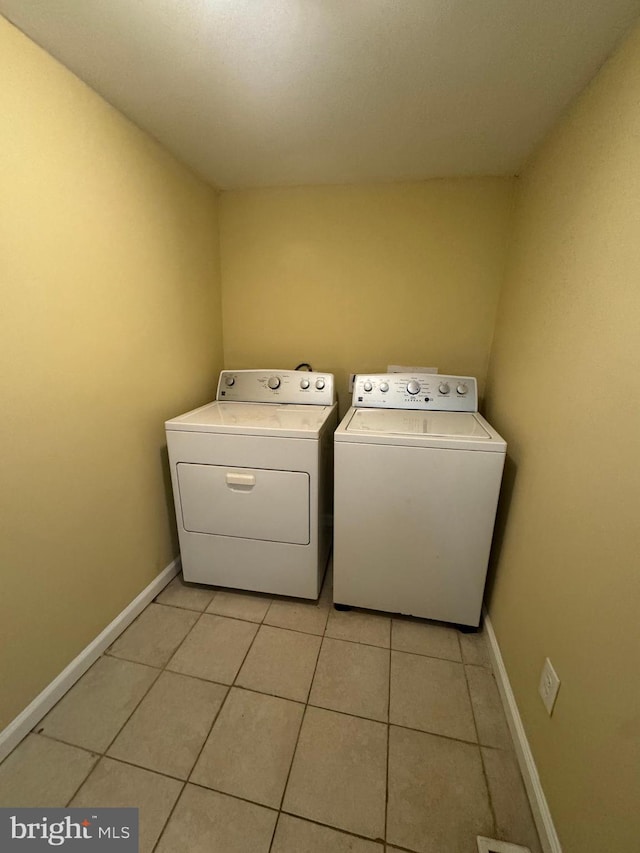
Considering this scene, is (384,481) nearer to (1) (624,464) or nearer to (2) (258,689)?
(1) (624,464)

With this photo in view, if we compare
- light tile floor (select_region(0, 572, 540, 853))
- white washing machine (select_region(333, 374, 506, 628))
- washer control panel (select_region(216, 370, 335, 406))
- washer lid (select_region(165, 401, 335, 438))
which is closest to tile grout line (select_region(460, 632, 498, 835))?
light tile floor (select_region(0, 572, 540, 853))

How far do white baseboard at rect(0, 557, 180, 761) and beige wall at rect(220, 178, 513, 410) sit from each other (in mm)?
1395

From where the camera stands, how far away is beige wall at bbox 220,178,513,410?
1709mm

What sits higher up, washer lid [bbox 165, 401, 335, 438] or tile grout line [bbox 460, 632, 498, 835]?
washer lid [bbox 165, 401, 335, 438]

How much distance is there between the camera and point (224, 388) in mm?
1896

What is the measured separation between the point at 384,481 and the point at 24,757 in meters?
1.40

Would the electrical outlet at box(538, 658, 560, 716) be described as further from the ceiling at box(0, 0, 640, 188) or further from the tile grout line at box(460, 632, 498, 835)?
the ceiling at box(0, 0, 640, 188)

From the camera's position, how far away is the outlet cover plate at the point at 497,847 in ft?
2.65

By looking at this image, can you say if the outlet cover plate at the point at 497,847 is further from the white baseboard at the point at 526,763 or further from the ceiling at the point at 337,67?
the ceiling at the point at 337,67

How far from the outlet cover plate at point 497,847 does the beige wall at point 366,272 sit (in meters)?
1.74

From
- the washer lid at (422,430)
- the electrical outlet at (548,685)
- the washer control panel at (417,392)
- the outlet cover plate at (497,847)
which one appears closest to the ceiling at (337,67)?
the washer control panel at (417,392)

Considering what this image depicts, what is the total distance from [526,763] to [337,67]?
2113 millimetres

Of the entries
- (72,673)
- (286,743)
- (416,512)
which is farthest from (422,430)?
(72,673)

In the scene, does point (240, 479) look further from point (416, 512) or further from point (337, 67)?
point (337, 67)
